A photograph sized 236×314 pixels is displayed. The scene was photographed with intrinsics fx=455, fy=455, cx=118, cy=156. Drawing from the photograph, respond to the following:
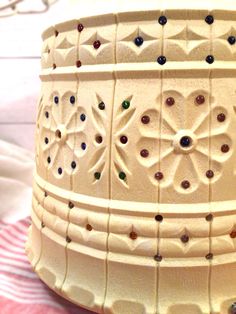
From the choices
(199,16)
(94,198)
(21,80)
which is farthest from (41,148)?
(21,80)

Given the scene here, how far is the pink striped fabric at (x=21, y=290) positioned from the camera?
550 mm

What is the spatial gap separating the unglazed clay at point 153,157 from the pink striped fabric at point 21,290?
85 mm

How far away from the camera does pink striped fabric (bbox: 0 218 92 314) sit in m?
0.55

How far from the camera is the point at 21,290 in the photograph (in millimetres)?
592

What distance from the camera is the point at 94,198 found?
1.52 ft

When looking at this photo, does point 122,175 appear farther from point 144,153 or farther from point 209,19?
point 209,19

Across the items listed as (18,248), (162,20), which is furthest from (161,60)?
(18,248)

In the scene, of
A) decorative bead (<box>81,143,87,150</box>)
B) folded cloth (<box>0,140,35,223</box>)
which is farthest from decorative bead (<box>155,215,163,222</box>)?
folded cloth (<box>0,140,35,223</box>)

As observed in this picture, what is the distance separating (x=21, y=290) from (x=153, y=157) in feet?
0.92

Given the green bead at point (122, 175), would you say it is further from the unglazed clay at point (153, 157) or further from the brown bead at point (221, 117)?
the brown bead at point (221, 117)

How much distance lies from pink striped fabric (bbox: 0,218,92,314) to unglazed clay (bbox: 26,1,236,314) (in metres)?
0.08

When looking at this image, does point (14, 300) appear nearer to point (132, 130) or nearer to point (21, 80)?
point (132, 130)

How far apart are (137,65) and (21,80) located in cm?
55

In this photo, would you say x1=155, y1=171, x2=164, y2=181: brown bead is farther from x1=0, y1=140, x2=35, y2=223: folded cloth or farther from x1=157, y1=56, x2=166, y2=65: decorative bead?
x1=0, y1=140, x2=35, y2=223: folded cloth
